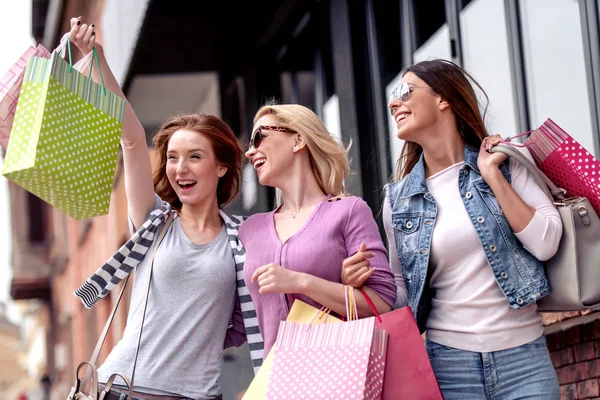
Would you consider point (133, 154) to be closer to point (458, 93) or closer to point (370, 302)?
point (370, 302)

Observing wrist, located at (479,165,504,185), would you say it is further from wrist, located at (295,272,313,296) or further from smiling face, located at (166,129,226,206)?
smiling face, located at (166,129,226,206)

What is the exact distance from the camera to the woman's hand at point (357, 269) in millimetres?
3343

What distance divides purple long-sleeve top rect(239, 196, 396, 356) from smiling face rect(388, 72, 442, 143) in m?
0.35

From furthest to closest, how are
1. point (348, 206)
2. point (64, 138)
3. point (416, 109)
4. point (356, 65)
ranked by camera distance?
point (356, 65)
point (416, 109)
point (348, 206)
point (64, 138)

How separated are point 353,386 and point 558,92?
114 inches

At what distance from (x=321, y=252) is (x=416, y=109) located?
2.16ft

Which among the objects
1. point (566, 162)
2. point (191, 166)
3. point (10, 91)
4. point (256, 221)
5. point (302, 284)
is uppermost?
point (10, 91)

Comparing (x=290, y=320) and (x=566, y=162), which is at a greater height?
(x=566, y=162)

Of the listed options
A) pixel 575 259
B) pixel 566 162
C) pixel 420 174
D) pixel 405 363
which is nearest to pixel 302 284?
pixel 405 363

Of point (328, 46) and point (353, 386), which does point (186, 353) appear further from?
point (328, 46)

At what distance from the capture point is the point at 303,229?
11.7 feet

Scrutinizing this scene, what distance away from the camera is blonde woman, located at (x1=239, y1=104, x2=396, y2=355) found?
11.0ft

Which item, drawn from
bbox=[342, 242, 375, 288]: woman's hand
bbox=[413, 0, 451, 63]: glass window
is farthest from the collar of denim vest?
bbox=[413, 0, 451, 63]: glass window

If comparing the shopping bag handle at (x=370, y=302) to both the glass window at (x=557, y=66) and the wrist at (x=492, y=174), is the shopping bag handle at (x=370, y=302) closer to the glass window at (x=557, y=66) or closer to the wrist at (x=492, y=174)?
the wrist at (x=492, y=174)
